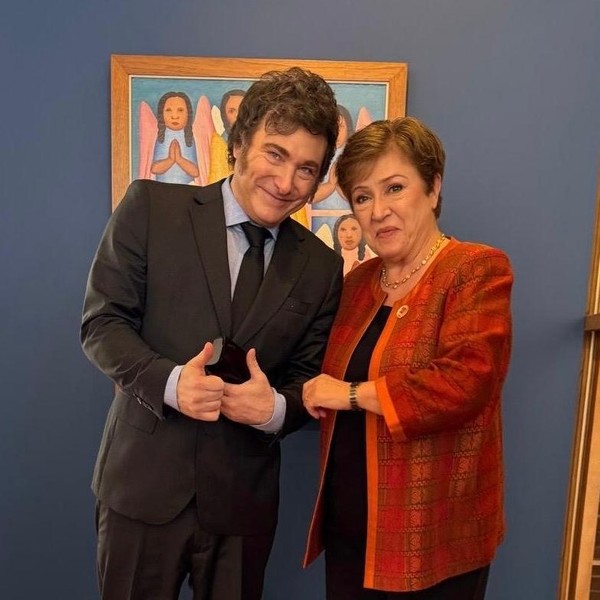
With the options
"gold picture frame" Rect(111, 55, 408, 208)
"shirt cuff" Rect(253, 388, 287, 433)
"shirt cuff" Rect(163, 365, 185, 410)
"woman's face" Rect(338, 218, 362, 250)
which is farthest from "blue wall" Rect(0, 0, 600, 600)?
"shirt cuff" Rect(163, 365, 185, 410)

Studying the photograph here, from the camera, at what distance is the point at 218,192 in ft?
4.00

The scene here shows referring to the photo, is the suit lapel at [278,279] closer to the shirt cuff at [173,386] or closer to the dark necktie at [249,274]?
the dark necktie at [249,274]

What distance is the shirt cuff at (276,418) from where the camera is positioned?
1146mm

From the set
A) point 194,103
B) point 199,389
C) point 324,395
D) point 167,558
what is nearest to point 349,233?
point 194,103

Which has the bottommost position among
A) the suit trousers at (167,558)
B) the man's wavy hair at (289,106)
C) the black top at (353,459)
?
the suit trousers at (167,558)

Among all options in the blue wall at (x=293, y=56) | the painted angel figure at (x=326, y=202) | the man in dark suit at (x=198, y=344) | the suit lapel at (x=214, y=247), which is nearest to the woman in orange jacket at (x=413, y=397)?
the man in dark suit at (x=198, y=344)

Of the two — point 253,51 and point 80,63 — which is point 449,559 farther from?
point 80,63

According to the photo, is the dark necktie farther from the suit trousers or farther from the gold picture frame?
the gold picture frame

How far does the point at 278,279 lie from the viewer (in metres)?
1.20

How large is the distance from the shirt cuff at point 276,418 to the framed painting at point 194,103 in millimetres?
799

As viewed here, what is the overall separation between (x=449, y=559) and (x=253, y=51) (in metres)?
1.42

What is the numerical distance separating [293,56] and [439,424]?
1.16 meters

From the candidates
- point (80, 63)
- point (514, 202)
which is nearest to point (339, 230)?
point (514, 202)

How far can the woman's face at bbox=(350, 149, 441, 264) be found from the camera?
1.16 metres
